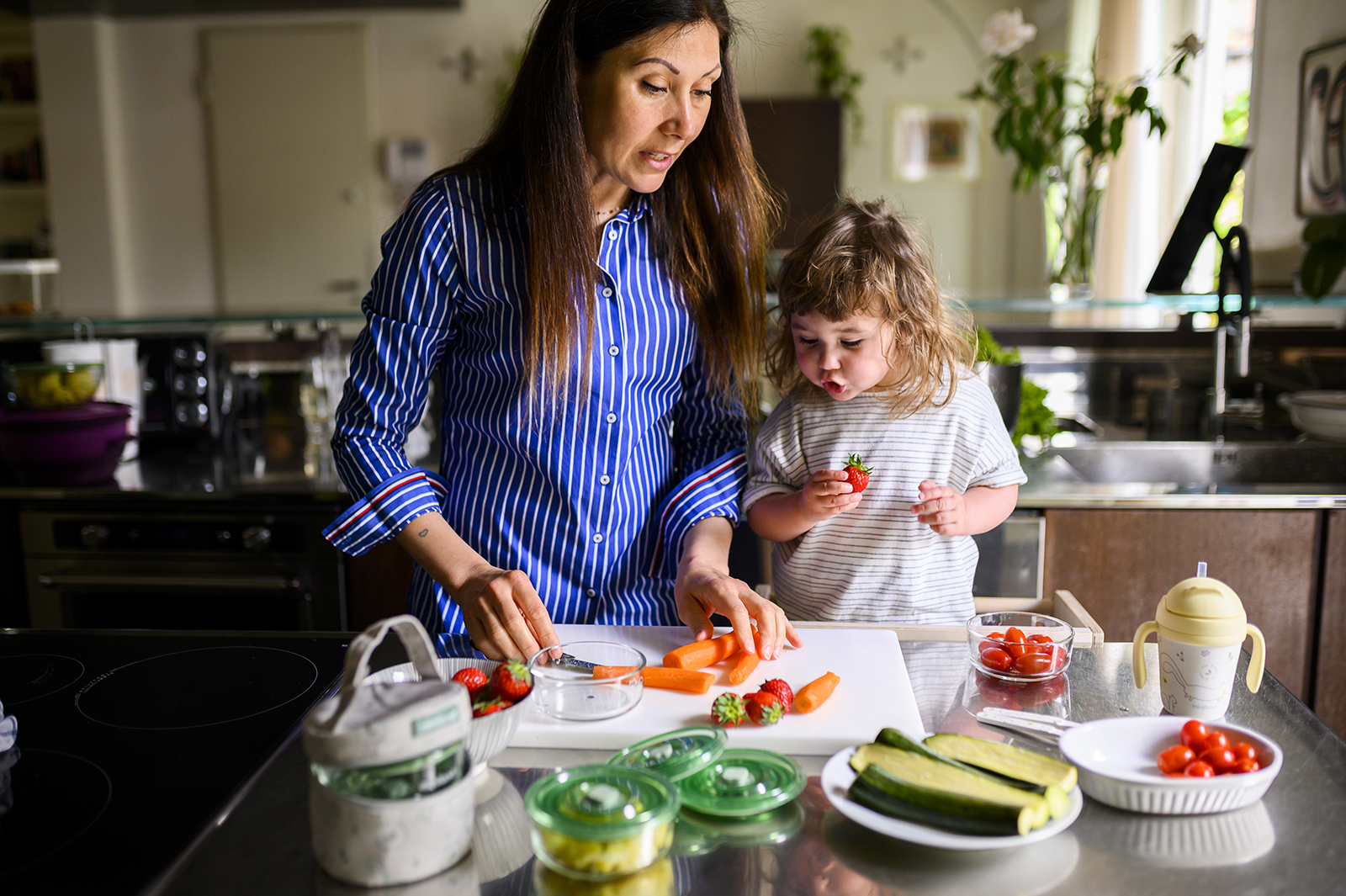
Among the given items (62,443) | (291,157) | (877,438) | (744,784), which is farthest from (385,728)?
(291,157)

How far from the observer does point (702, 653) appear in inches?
40.1

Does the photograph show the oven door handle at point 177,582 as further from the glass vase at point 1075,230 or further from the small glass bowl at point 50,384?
the glass vase at point 1075,230

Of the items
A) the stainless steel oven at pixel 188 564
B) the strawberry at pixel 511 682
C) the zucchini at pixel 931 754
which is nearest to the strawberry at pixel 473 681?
the strawberry at pixel 511 682

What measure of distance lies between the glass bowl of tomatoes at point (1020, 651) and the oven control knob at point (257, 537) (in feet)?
4.57

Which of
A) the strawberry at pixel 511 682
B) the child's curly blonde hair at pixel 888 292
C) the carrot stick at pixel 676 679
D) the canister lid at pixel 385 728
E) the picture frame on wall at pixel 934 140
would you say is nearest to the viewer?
the canister lid at pixel 385 728

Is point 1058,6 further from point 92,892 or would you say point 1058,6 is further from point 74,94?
point 92,892

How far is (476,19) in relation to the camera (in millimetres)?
5832

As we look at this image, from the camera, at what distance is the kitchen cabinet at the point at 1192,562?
1.75 metres

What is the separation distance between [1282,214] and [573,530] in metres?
2.34

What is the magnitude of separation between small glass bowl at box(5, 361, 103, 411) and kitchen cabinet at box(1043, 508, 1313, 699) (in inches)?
74.8

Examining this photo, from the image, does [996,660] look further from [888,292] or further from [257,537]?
[257,537]

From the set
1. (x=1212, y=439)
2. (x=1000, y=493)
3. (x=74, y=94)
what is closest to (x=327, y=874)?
(x=1000, y=493)

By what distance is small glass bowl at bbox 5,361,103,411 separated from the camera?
81.1 inches

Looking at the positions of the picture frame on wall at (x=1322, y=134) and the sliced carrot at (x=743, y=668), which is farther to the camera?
the picture frame on wall at (x=1322, y=134)
